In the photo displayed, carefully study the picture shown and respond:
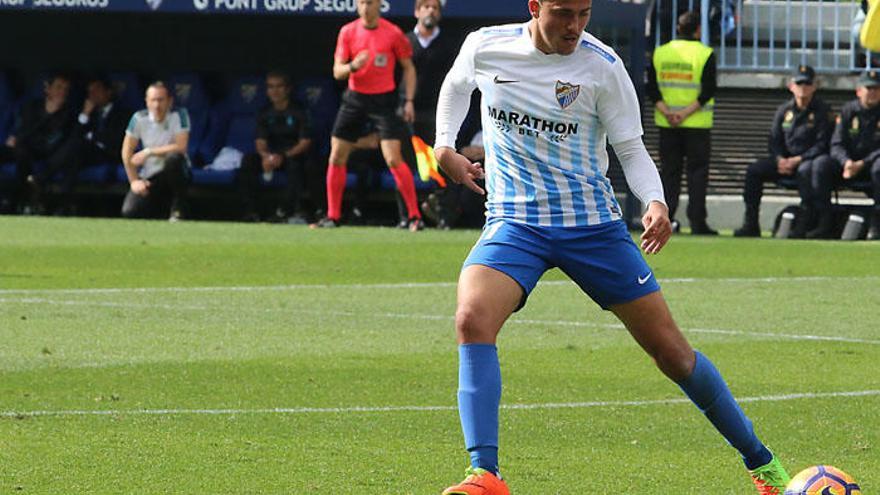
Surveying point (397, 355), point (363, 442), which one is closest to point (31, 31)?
point (397, 355)

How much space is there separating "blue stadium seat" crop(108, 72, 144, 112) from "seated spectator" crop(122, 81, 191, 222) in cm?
141

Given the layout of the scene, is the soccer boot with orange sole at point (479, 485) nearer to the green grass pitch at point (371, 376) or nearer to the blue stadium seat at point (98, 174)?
the green grass pitch at point (371, 376)

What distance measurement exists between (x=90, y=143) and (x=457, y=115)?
16593 mm

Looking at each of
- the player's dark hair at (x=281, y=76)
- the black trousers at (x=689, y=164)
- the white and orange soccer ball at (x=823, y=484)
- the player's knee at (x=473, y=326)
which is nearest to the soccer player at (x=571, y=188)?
the player's knee at (x=473, y=326)

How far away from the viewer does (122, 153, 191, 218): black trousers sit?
71.4 feet

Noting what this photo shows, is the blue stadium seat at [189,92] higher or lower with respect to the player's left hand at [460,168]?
lower

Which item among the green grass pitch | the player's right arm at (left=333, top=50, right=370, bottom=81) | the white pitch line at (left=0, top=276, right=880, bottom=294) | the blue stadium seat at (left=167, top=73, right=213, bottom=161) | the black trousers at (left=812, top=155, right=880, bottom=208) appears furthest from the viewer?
the blue stadium seat at (left=167, top=73, right=213, bottom=161)

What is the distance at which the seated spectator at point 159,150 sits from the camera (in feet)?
71.3

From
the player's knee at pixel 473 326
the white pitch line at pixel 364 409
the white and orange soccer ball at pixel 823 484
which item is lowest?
the white pitch line at pixel 364 409

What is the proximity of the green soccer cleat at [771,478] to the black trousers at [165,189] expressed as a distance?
51.5 ft

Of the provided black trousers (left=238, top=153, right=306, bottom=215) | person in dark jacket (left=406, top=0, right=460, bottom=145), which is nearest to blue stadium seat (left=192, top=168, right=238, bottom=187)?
black trousers (left=238, top=153, right=306, bottom=215)

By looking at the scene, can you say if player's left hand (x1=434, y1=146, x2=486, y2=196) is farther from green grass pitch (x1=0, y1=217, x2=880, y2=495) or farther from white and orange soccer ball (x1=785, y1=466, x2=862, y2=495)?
white and orange soccer ball (x1=785, y1=466, x2=862, y2=495)

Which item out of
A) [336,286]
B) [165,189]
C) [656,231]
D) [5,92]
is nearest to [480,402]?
[656,231]

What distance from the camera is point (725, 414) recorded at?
21.7 feet
